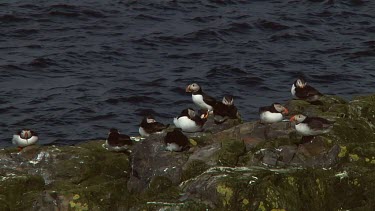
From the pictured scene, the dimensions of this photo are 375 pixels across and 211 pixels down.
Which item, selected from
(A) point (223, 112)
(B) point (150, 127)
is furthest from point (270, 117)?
(B) point (150, 127)

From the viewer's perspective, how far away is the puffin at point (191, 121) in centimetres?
2388

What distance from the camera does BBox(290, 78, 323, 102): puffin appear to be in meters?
25.1

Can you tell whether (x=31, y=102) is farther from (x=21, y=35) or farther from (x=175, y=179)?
(x=175, y=179)

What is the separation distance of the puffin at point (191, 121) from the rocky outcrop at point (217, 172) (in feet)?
1.13

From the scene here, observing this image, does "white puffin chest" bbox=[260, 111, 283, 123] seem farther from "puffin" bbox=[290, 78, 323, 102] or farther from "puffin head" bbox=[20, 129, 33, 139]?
"puffin head" bbox=[20, 129, 33, 139]

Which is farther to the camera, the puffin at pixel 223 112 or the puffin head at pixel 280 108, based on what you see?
the puffin at pixel 223 112

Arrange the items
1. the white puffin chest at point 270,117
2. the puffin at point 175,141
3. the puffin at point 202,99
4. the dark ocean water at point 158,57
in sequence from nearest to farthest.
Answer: the puffin at point 175,141
the white puffin chest at point 270,117
the puffin at point 202,99
the dark ocean water at point 158,57

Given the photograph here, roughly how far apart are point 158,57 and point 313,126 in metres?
23.1

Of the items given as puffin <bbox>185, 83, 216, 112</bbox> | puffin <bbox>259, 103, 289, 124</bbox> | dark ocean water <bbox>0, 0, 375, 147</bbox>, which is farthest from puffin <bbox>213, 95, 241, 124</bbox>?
dark ocean water <bbox>0, 0, 375, 147</bbox>

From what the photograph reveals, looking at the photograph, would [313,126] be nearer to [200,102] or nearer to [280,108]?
[280,108]

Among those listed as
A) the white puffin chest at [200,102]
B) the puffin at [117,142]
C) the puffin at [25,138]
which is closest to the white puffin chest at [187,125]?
the puffin at [117,142]

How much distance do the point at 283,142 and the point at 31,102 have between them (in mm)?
17398

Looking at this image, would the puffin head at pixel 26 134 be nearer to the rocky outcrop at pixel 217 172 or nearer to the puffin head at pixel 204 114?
the rocky outcrop at pixel 217 172

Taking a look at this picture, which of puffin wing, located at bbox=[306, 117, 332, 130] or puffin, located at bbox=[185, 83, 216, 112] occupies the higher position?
puffin wing, located at bbox=[306, 117, 332, 130]
